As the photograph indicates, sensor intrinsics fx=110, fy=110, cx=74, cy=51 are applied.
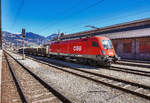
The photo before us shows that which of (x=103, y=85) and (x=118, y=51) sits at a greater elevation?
(x=118, y=51)

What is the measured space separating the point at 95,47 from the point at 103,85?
547 cm

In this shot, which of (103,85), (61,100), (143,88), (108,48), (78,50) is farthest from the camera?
(78,50)

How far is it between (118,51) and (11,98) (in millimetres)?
22773

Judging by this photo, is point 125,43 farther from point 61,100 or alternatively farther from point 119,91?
point 61,100

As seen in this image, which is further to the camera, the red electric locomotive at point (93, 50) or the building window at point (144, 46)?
the building window at point (144, 46)

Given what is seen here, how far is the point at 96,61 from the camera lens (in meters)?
11.0

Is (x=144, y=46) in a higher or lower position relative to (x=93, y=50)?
higher

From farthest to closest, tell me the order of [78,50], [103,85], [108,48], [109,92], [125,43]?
[125,43], [78,50], [108,48], [103,85], [109,92]

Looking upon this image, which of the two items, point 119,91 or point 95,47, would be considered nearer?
point 119,91

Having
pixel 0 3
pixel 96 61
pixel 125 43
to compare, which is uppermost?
pixel 0 3

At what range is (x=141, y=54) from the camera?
19.5m

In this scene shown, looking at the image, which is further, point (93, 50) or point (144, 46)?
point (144, 46)

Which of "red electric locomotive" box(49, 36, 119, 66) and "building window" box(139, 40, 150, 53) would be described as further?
"building window" box(139, 40, 150, 53)

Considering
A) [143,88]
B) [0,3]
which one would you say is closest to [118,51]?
[143,88]
